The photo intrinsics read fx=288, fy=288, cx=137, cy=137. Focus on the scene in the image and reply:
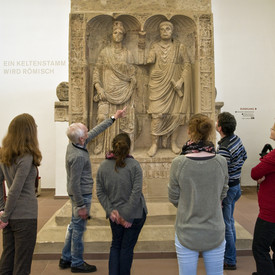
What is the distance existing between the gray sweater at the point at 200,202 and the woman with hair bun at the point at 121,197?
566 millimetres

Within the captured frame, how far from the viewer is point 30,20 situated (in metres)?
8.03

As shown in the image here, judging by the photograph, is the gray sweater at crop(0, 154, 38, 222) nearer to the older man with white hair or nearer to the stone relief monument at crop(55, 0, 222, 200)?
the older man with white hair

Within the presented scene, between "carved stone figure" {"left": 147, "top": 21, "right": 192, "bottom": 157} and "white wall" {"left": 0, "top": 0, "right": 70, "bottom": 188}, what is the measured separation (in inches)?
162

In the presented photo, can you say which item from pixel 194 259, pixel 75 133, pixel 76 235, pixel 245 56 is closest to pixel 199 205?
pixel 194 259

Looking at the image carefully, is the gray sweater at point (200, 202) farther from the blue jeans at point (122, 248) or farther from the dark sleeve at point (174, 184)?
the blue jeans at point (122, 248)

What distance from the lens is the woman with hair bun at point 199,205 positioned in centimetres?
197

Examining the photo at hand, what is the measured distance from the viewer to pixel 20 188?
2.22 meters

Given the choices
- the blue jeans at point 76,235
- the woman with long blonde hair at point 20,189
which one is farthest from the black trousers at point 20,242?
the blue jeans at point 76,235

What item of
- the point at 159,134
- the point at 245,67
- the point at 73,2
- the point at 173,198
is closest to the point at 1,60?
the point at 73,2

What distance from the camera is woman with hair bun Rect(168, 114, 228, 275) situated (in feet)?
6.45

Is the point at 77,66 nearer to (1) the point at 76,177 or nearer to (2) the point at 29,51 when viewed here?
(1) the point at 76,177

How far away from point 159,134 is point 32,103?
479 cm

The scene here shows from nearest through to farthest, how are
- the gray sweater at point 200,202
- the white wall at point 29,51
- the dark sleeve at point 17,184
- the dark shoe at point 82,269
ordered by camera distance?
the gray sweater at point 200,202, the dark sleeve at point 17,184, the dark shoe at point 82,269, the white wall at point 29,51

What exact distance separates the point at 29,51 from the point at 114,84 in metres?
4.53
